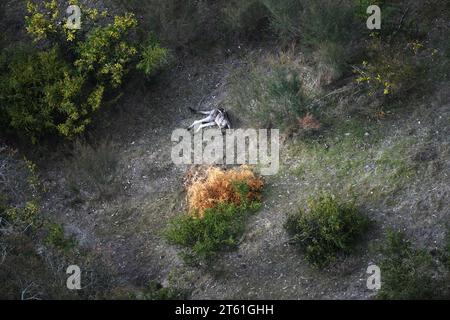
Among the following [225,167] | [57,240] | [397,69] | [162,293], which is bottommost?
[162,293]

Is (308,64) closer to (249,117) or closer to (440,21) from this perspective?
(249,117)

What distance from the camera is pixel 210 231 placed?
9.17 m

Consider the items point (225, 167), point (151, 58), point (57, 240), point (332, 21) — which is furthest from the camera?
point (151, 58)

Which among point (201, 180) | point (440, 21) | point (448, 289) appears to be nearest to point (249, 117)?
point (201, 180)

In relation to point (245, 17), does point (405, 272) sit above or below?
below

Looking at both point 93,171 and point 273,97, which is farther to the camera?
point 93,171

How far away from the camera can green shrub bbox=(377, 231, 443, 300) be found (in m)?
7.46

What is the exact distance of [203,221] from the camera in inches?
366

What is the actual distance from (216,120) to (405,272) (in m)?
4.20

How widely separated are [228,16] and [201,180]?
10.8ft

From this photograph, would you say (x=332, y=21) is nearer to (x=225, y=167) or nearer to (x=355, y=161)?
(x=355, y=161)

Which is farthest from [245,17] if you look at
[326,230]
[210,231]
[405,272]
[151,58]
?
[405,272]

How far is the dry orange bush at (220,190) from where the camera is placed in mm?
9469

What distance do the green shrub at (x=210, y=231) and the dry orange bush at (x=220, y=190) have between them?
0.33 feet
